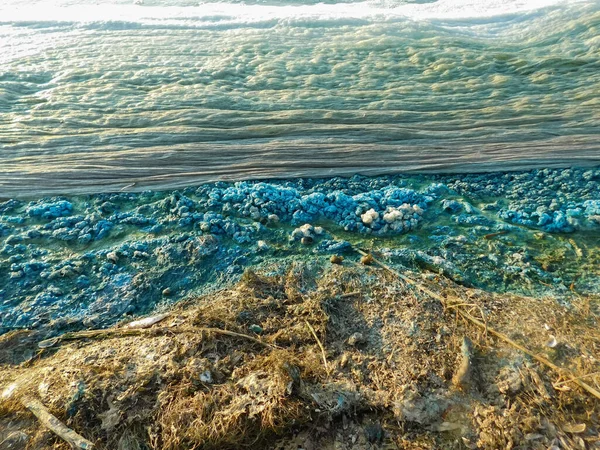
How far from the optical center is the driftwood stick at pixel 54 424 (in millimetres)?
2189

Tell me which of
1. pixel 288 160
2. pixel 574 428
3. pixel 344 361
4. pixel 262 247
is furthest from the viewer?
pixel 288 160

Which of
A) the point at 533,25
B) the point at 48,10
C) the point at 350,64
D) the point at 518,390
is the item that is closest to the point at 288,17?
the point at 350,64

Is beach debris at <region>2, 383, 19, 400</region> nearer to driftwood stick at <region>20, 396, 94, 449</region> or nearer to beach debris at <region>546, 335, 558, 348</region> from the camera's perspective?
driftwood stick at <region>20, 396, 94, 449</region>

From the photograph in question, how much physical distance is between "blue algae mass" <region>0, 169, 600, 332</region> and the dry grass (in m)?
Answer: 0.29

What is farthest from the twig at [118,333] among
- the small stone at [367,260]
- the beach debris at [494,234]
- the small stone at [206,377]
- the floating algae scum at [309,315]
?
the beach debris at [494,234]

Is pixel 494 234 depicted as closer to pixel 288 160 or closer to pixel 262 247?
pixel 262 247

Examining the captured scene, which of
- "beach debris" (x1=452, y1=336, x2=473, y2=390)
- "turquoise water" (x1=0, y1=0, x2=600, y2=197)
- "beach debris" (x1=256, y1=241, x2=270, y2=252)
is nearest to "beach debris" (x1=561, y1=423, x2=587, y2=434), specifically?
"beach debris" (x1=452, y1=336, x2=473, y2=390)

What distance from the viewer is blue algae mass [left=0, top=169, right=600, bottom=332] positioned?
127 inches

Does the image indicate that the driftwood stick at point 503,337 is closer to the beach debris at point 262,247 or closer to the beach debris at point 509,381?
the beach debris at point 509,381

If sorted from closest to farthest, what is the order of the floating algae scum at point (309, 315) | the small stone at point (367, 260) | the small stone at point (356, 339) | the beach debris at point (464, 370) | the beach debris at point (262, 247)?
the floating algae scum at point (309, 315), the beach debris at point (464, 370), the small stone at point (356, 339), the small stone at point (367, 260), the beach debris at point (262, 247)

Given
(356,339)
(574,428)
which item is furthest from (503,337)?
(356,339)

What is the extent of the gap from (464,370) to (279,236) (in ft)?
5.65

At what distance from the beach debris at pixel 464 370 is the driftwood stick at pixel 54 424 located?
1.84 meters

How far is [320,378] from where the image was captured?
8.25 ft
